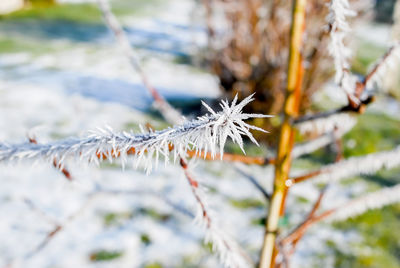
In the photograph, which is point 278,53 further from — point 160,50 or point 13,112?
point 160,50

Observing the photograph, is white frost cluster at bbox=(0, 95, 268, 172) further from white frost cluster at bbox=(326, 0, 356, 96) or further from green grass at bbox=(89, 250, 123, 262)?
green grass at bbox=(89, 250, 123, 262)

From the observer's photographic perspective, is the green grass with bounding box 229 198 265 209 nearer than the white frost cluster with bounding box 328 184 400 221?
No

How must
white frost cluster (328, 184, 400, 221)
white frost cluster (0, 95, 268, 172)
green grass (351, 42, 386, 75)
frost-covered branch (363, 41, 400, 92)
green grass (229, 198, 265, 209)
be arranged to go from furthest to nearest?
green grass (351, 42, 386, 75)
green grass (229, 198, 265, 209)
white frost cluster (328, 184, 400, 221)
frost-covered branch (363, 41, 400, 92)
white frost cluster (0, 95, 268, 172)

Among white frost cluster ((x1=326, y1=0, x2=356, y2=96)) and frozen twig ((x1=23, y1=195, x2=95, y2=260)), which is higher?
white frost cluster ((x1=326, y1=0, x2=356, y2=96))

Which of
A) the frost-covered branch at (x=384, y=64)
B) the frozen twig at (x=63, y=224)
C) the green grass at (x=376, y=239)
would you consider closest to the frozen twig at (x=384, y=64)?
the frost-covered branch at (x=384, y=64)

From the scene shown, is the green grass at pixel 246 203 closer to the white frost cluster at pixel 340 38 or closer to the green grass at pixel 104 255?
the green grass at pixel 104 255

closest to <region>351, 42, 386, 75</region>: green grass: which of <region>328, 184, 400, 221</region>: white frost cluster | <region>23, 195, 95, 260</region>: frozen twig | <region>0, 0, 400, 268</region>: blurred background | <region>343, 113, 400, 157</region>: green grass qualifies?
<region>0, 0, 400, 268</region>: blurred background
